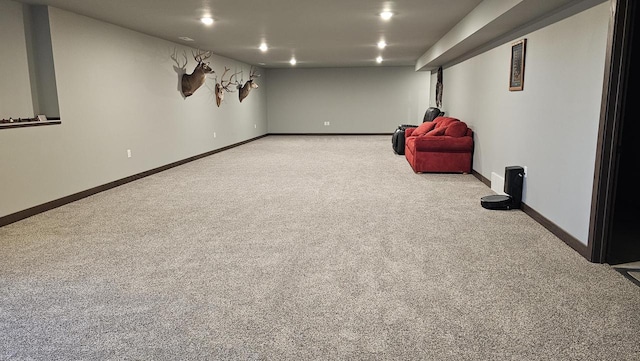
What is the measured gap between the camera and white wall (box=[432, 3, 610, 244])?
3438 mm

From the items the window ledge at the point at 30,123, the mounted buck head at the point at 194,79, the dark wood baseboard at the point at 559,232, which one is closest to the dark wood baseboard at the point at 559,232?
the dark wood baseboard at the point at 559,232

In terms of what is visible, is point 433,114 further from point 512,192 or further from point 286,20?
point 512,192

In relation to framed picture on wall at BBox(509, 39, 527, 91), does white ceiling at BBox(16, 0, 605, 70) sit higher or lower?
higher

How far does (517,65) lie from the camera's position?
5211 mm

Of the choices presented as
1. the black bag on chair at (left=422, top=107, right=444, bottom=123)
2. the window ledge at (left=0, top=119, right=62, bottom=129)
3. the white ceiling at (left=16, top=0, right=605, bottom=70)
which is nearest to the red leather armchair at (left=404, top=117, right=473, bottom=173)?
the white ceiling at (left=16, top=0, right=605, bottom=70)

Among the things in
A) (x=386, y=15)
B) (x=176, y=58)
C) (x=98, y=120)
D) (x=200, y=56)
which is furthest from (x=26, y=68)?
(x=200, y=56)

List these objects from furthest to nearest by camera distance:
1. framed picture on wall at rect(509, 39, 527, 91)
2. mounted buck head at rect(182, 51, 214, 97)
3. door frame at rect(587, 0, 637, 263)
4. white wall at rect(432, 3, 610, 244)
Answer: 1. mounted buck head at rect(182, 51, 214, 97)
2. framed picture on wall at rect(509, 39, 527, 91)
3. white wall at rect(432, 3, 610, 244)
4. door frame at rect(587, 0, 637, 263)

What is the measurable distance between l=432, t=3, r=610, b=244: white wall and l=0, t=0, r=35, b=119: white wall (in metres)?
5.59

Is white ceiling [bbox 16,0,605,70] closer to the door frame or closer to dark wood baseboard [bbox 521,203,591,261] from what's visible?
the door frame

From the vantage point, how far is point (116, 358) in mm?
2141

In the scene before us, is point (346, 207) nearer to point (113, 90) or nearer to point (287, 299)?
point (287, 299)

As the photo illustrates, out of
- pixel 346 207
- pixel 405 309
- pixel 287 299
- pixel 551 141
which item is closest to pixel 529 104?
pixel 551 141

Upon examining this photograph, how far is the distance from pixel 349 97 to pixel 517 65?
10134mm

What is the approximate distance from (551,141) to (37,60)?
18.5 ft
